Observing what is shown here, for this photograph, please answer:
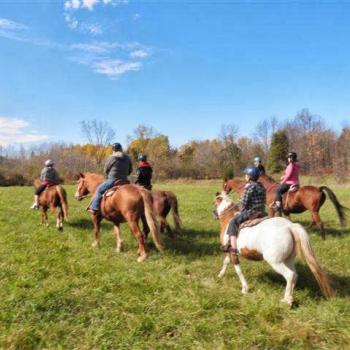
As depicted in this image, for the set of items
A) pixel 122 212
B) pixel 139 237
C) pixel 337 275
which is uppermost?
pixel 122 212

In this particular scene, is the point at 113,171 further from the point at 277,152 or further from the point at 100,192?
the point at 277,152

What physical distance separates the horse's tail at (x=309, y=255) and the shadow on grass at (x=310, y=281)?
541 mm

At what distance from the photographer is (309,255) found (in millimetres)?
6047

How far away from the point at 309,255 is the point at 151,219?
4.08 metres

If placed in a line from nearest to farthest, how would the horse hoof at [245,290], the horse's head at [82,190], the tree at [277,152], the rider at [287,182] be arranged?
the horse hoof at [245,290], the horse's head at [82,190], the rider at [287,182], the tree at [277,152]

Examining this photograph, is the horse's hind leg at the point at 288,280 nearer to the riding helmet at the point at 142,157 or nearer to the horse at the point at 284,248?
the horse at the point at 284,248

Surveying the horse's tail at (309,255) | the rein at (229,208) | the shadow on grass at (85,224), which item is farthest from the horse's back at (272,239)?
the shadow on grass at (85,224)

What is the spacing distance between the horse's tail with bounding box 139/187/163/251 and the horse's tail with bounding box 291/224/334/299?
3707 mm

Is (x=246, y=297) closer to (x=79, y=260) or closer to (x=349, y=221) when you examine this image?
(x=79, y=260)

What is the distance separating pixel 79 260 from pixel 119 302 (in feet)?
9.36

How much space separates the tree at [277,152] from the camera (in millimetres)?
69750

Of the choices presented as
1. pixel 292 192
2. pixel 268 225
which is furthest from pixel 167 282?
pixel 292 192

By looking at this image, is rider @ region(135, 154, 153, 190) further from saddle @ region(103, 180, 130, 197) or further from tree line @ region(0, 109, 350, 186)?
tree line @ region(0, 109, 350, 186)

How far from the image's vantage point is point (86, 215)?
16062 mm
